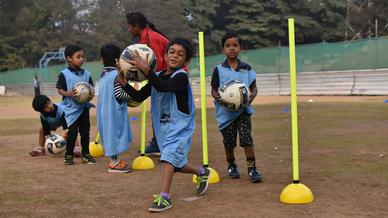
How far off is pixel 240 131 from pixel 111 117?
6.49ft

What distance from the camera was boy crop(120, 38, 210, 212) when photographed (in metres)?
5.07

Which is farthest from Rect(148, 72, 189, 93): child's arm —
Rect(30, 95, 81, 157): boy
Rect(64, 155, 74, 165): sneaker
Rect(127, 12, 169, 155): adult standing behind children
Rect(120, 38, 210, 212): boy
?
Rect(30, 95, 81, 157): boy

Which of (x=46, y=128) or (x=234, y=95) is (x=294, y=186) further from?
(x=46, y=128)

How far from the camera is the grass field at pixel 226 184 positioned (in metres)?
4.96

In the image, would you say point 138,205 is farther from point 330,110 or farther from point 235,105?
point 330,110

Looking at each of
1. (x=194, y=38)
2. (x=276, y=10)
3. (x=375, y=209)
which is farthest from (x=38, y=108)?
(x=276, y=10)

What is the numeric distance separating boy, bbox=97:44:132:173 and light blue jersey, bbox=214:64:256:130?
5.04 feet

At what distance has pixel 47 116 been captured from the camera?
29.2 ft

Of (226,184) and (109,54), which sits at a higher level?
(109,54)

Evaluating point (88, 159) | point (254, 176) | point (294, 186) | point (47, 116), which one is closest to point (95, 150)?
point (88, 159)

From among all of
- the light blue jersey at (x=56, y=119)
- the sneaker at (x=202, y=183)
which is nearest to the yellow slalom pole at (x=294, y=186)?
the sneaker at (x=202, y=183)

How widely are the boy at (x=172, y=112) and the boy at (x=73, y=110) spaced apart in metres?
2.85

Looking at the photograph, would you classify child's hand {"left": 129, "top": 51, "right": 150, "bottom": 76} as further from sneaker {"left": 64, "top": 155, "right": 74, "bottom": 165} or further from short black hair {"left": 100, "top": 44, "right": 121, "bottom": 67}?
sneaker {"left": 64, "top": 155, "right": 74, "bottom": 165}

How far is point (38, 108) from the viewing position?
8.65 meters
